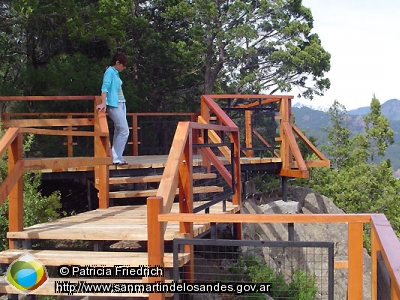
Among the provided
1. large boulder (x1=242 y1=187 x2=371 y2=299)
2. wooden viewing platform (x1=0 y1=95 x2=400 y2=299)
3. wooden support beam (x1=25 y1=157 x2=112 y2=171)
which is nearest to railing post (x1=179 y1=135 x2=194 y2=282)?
wooden viewing platform (x1=0 y1=95 x2=400 y2=299)

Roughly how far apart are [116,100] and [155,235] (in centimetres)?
341

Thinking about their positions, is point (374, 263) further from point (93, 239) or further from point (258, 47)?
point (258, 47)

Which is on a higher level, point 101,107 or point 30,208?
point 101,107

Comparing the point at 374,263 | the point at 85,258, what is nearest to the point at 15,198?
the point at 85,258

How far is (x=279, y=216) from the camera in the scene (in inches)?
119

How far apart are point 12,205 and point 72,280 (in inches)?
41.5

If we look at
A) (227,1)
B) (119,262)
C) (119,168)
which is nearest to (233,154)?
(119,168)

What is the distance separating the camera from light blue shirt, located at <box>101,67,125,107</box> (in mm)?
6327

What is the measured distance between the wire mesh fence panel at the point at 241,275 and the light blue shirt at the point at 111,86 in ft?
7.05

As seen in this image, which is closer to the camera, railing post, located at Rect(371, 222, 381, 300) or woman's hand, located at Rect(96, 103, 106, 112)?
railing post, located at Rect(371, 222, 381, 300)

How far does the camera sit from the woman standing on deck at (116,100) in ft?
20.8

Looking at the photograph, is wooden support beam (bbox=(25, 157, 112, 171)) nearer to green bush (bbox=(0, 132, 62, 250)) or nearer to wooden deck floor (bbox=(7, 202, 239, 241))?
wooden deck floor (bbox=(7, 202, 239, 241))

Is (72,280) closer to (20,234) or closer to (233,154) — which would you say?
(20,234)

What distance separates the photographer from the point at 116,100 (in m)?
6.45
